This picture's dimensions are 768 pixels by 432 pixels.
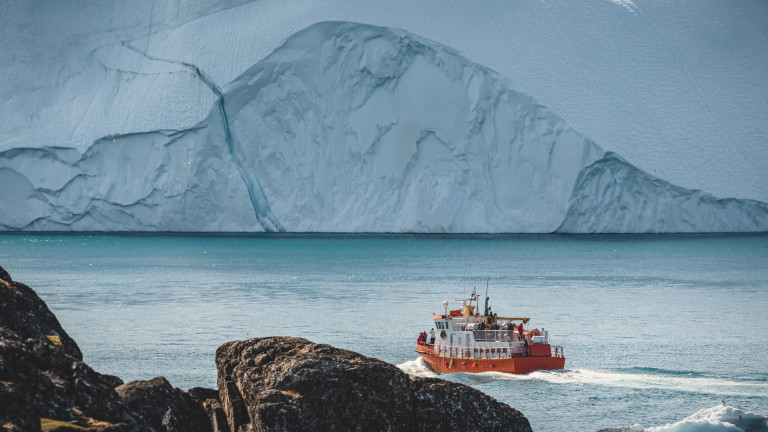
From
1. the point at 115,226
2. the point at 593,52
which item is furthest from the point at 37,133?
the point at 593,52

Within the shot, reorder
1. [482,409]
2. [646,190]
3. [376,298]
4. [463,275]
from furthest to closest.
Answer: [646,190] < [463,275] < [376,298] < [482,409]

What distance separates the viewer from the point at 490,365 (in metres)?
11.9

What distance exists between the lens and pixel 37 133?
3266 cm

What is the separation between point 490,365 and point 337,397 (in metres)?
8.00

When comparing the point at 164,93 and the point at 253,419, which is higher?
the point at 164,93

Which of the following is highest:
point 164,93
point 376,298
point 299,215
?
point 164,93

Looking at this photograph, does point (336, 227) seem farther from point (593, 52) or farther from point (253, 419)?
point (253, 419)

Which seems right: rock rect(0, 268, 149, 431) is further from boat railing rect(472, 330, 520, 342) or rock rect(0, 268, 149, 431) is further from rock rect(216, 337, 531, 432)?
boat railing rect(472, 330, 520, 342)

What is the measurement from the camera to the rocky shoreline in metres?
3.85

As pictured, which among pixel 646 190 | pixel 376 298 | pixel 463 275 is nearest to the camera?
pixel 376 298

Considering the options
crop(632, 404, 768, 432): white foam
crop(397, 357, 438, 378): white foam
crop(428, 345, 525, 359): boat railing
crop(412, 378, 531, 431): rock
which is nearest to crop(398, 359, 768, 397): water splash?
crop(397, 357, 438, 378): white foam

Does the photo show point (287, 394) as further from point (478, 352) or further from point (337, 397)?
point (478, 352)

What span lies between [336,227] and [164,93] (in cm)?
810

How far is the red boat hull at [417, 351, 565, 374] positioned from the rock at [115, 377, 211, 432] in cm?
724
